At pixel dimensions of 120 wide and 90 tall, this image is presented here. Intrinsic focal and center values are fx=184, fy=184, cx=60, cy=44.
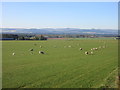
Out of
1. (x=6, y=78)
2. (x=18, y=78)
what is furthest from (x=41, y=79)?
(x=6, y=78)

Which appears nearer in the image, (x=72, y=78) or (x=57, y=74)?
(x=72, y=78)

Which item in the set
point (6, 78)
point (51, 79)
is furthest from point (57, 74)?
point (6, 78)

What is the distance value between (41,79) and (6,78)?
2.80 m

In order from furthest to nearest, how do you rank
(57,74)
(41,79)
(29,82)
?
(57,74)
(41,79)
(29,82)

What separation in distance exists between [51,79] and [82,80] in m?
2.38

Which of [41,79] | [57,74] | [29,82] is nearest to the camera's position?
[29,82]

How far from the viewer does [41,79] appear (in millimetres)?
14273

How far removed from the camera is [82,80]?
14.0 m

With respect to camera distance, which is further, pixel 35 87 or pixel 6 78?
pixel 6 78

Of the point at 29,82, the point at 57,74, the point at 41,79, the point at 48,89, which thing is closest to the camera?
the point at 48,89

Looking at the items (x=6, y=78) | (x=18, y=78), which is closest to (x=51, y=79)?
(x=18, y=78)

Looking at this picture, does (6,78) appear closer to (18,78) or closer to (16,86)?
(18,78)

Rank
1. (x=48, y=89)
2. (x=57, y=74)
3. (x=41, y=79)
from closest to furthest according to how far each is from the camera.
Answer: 1. (x=48, y=89)
2. (x=41, y=79)
3. (x=57, y=74)

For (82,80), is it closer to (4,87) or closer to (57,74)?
(57,74)
